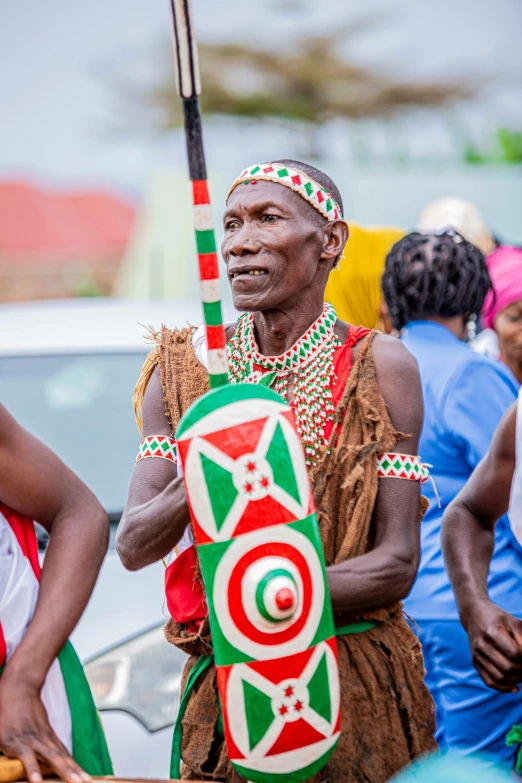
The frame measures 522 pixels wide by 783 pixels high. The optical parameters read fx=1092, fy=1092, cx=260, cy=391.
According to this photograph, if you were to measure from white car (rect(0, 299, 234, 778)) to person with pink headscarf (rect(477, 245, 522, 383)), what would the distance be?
4.28ft

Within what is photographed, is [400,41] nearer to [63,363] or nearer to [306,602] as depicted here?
[63,363]

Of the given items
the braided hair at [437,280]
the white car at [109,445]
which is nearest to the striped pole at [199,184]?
the white car at [109,445]

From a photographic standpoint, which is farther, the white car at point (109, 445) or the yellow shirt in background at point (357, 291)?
the yellow shirt in background at point (357, 291)

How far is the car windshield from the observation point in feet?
14.1

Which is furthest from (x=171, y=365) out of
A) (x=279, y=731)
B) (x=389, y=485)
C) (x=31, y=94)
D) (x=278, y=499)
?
(x=31, y=94)

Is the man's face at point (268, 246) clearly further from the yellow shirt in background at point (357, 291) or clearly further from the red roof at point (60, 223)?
the red roof at point (60, 223)

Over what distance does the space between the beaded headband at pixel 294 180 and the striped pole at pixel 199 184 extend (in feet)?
2.00

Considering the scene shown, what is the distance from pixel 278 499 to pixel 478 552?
3.46ft

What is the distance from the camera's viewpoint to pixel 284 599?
1874 millimetres

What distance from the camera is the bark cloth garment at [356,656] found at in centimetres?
242

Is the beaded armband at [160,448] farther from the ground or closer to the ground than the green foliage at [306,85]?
closer to the ground

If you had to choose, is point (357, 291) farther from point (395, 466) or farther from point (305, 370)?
point (395, 466)

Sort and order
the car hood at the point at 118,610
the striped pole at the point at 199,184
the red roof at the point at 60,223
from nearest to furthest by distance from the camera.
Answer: the striped pole at the point at 199,184, the car hood at the point at 118,610, the red roof at the point at 60,223

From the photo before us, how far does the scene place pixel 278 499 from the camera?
1.89 m
